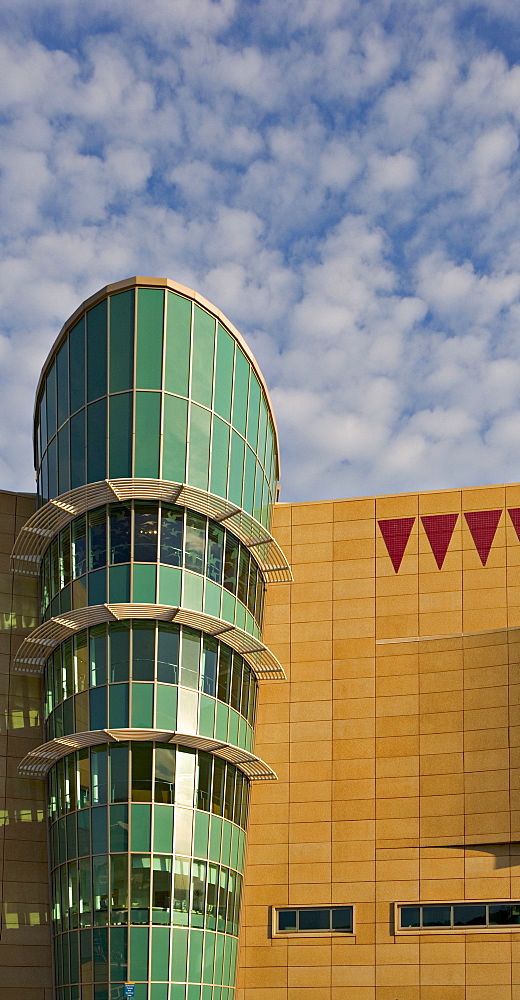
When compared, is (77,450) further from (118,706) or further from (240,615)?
(118,706)

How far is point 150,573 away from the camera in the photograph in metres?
44.5

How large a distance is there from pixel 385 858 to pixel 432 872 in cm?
201

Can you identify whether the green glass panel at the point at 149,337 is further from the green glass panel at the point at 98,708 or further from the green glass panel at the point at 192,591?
the green glass panel at the point at 98,708

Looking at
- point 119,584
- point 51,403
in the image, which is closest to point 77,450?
point 51,403

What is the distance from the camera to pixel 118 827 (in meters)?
Answer: 42.5

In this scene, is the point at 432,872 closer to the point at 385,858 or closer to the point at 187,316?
the point at 385,858

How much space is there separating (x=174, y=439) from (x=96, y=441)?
124 inches

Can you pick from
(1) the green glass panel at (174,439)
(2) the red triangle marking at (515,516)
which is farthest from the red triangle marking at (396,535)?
(1) the green glass panel at (174,439)

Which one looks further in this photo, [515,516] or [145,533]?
[515,516]

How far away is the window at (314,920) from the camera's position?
47594 mm

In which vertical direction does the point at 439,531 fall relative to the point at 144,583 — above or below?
above

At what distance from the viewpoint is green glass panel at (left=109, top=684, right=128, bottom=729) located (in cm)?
4322

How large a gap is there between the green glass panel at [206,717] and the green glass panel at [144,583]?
4465mm

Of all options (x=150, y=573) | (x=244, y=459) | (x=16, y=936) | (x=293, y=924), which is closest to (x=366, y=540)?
(x=244, y=459)
